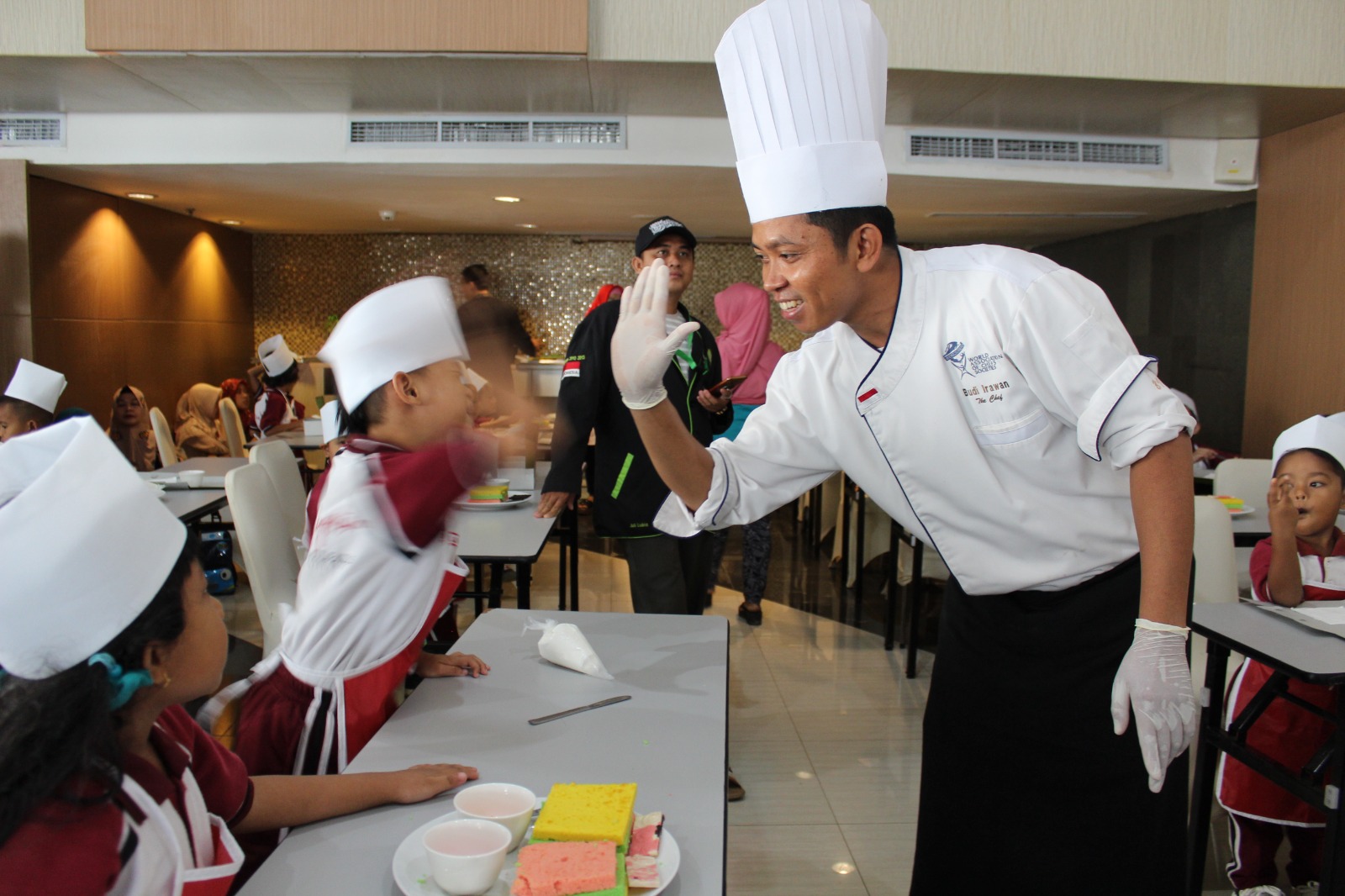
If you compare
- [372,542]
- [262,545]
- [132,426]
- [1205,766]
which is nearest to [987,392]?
[372,542]

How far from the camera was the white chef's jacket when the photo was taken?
1.25 meters

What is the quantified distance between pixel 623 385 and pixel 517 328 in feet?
2.64

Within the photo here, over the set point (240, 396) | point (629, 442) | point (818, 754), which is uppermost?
point (629, 442)

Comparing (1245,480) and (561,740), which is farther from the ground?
(1245,480)

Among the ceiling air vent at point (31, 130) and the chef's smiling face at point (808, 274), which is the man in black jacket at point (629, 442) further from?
the ceiling air vent at point (31, 130)

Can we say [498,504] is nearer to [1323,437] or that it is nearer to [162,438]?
[1323,437]

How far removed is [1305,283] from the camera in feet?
14.9

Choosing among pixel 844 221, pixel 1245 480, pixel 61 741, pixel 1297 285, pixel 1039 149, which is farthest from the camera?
pixel 1039 149

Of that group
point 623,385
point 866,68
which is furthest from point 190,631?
point 866,68

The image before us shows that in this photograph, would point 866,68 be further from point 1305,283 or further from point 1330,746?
point 1305,283

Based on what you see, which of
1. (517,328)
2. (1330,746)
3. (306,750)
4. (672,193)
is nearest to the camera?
(306,750)

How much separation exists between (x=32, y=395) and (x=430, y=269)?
5.24 metres

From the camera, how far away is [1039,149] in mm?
4945

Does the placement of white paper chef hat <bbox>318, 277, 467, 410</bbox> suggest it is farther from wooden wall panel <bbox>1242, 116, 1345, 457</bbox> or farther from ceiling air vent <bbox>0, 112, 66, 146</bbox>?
ceiling air vent <bbox>0, 112, 66, 146</bbox>
